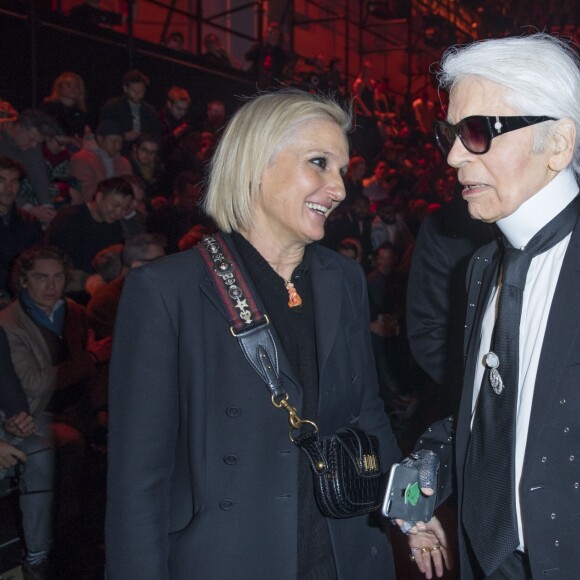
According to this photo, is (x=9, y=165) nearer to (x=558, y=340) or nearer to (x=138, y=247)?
(x=138, y=247)

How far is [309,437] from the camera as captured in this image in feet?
7.20

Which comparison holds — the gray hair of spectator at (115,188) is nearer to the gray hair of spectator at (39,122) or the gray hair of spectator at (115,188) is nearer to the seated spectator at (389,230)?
the gray hair of spectator at (39,122)

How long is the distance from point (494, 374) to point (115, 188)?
5339mm

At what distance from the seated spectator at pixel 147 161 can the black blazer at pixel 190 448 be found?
649 cm

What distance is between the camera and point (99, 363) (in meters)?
5.63

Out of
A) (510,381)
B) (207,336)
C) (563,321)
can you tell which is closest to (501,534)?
(510,381)

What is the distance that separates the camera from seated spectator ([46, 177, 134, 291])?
6467 millimetres

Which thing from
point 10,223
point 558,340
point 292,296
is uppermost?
point 10,223

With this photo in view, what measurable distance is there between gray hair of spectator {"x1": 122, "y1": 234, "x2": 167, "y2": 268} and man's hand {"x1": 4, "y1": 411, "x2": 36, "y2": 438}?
175 cm

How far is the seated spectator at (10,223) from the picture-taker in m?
5.68

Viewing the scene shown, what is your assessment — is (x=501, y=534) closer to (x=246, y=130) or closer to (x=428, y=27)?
(x=246, y=130)

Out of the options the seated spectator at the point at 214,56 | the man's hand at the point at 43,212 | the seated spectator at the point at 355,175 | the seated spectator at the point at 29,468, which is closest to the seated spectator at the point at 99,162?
the man's hand at the point at 43,212

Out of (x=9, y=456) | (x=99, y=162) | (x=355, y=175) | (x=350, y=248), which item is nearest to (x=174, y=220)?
(x=99, y=162)

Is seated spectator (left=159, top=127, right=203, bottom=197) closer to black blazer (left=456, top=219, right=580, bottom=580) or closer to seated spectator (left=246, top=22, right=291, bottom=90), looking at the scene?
seated spectator (left=246, top=22, right=291, bottom=90)
